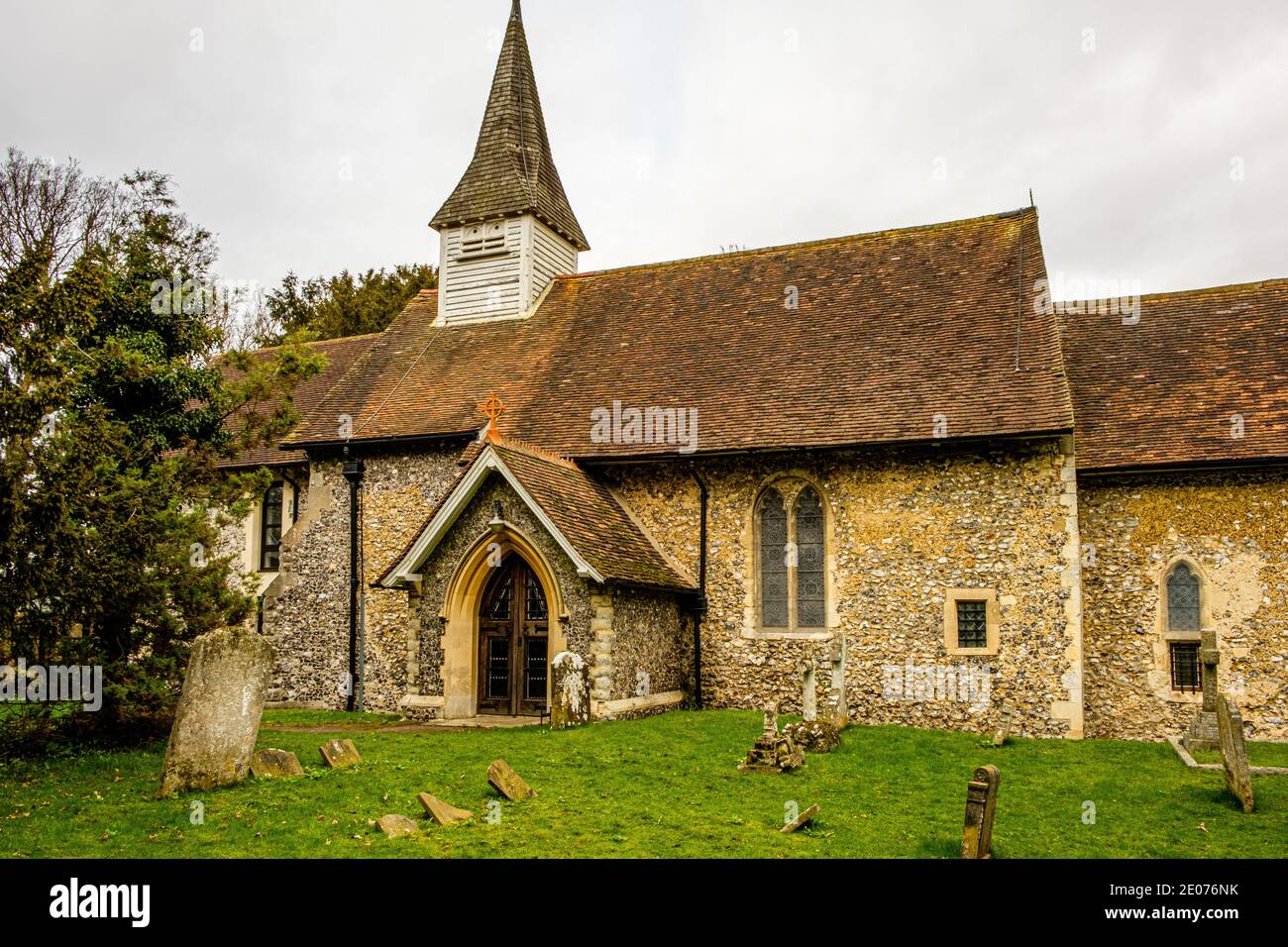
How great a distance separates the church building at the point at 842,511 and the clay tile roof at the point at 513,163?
3.98 meters

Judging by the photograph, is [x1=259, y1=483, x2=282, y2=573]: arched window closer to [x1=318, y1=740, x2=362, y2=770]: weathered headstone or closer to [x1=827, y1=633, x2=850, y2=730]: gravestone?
[x1=318, y1=740, x2=362, y2=770]: weathered headstone

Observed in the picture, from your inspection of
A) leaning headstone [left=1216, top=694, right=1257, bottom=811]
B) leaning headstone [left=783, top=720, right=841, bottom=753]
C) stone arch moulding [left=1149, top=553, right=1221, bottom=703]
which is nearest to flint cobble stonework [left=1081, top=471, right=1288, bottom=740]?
stone arch moulding [left=1149, top=553, right=1221, bottom=703]

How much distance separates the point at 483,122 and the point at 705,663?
14810 millimetres

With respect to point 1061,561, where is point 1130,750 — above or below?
below

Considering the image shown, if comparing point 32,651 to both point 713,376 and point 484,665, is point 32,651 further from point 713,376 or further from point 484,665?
point 713,376

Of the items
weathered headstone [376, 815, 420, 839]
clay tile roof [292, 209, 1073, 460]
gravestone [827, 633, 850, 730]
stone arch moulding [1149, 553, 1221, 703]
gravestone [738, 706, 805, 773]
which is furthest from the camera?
clay tile roof [292, 209, 1073, 460]

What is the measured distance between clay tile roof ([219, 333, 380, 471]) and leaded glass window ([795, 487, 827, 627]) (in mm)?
11703

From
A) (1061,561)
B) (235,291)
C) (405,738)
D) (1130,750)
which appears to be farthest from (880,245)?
(235,291)

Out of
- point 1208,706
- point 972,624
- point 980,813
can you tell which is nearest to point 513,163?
point 972,624

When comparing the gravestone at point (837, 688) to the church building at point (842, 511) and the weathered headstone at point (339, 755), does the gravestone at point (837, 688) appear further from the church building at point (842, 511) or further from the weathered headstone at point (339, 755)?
the weathered headstone at point (339, 755)

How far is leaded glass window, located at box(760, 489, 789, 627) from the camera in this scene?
1719 cm

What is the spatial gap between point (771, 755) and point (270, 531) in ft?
53.8

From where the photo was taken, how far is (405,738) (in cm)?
1380

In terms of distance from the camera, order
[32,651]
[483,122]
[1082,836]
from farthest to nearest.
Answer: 1. [483,122]
2. [32,651]
3. [1082,836]
